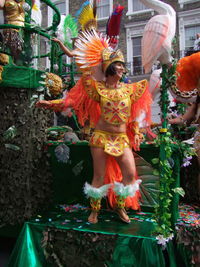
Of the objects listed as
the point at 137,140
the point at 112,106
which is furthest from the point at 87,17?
the point at 137,140

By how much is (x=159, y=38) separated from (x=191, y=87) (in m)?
Answer: 1.03

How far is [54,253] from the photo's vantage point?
281 centimetres

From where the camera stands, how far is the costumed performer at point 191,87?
10.2 ft

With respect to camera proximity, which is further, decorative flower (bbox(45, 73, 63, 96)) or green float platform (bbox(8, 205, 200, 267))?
decorative flower (bbox(45, 73, 63, 96))

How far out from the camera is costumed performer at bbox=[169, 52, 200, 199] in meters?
3.12

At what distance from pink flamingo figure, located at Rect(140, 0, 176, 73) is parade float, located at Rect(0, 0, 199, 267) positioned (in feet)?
0.04

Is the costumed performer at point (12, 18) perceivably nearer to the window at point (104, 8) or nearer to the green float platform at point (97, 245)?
the green float platform at point (97, 245)

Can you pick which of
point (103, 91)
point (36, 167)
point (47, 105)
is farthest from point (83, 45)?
point (36, 167)

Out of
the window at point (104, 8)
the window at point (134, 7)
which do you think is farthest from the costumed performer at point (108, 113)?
the window at point (104, 8)

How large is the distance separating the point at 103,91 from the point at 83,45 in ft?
1.81

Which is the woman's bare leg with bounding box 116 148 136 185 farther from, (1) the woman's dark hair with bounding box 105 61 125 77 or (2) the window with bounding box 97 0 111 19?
(2) the window with bounding box 97 0 111 19

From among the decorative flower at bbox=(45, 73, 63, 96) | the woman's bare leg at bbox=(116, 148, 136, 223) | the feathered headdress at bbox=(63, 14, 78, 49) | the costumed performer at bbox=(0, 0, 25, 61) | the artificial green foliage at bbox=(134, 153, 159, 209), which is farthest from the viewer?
the feathered headdress at bbox=(63, 14, 78, 49)

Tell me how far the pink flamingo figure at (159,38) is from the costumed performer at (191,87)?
72 centimetres

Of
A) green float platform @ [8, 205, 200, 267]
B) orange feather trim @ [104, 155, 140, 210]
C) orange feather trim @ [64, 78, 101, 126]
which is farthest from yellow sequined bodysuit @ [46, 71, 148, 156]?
green float platform @ [8, 205, 200, 267]
